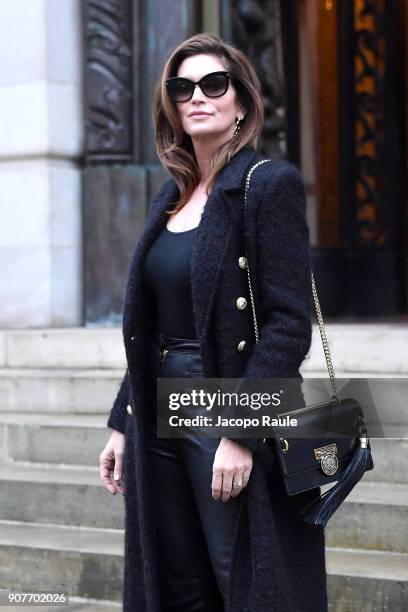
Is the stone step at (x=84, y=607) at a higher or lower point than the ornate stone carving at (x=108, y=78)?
lower

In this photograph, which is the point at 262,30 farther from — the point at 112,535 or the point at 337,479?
the point at 337,479

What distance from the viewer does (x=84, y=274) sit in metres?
7.56

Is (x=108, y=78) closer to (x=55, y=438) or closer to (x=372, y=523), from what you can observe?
(x=55, y=438)

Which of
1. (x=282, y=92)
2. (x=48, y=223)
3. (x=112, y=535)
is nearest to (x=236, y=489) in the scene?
(x=112, y=535)

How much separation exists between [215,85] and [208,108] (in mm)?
65

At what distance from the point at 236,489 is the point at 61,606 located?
228 cm

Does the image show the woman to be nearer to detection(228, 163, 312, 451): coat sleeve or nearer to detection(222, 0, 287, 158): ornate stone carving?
detection(228, 163, 312, 451): coat sleeve

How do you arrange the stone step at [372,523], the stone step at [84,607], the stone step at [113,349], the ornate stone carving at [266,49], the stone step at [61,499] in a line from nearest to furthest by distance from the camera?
the stone step at [372,523] < the stone step at [84,607] < the stone step at [61,499] < the stone step at [113,349] < the ornate stone carving at [266,49]

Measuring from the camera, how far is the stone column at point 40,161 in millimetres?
7344

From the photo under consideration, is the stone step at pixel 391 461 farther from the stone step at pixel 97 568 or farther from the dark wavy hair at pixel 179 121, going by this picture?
the dark wavy hair at pixel 179 121

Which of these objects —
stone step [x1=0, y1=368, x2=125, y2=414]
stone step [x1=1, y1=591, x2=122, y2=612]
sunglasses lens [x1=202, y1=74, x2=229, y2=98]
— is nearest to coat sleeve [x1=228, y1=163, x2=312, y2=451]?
sunglasses lens [x1=202, y1=74, x2=229, y2=98]

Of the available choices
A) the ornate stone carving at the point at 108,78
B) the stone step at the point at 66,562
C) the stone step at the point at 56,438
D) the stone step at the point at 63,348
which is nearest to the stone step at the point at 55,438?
the stone step at the point at 56,438

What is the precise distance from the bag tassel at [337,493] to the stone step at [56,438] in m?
2.84

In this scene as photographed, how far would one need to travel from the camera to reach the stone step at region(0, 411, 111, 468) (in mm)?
5910
